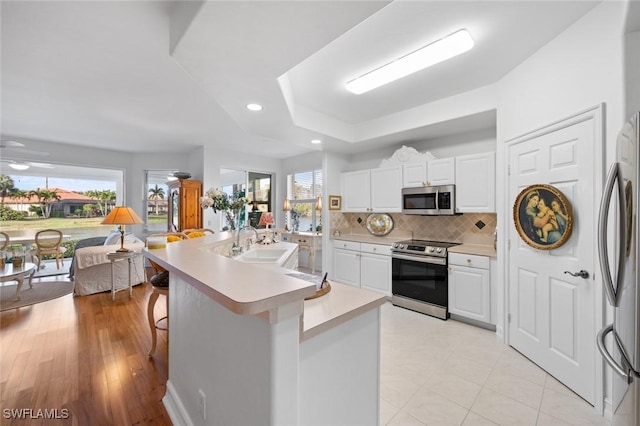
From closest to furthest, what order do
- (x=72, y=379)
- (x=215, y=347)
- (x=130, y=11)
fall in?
(x=215, y=347) < (x=130, y=11) < (x=72, y=379)

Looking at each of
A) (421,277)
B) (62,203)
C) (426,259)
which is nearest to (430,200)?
(426,259)

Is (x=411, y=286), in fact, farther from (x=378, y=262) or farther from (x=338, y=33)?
(x=338, y=33)

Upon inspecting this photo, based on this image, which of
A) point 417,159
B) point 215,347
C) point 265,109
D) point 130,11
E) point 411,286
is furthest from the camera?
point 417,159

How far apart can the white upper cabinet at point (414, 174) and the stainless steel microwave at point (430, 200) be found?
9 cm

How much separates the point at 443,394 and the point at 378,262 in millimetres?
2173

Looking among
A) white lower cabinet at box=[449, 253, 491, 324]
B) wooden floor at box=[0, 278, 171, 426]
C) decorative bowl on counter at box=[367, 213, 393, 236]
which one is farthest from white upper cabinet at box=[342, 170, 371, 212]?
wooden floor at box=[0, 278, 171, 426]

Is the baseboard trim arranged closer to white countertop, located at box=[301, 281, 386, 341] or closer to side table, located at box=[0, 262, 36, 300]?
white countertop, located at box=[301, 281, 386, 341]

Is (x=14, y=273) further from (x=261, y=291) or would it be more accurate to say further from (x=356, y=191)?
(x=356, y=191)

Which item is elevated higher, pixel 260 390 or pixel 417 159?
pixel 417 159

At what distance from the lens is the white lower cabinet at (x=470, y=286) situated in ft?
9.84

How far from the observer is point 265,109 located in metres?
2.86

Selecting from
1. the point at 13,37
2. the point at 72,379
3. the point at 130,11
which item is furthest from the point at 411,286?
the point at 13,37

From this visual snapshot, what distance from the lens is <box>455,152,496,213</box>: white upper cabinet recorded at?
Answer: 3.15 metres
